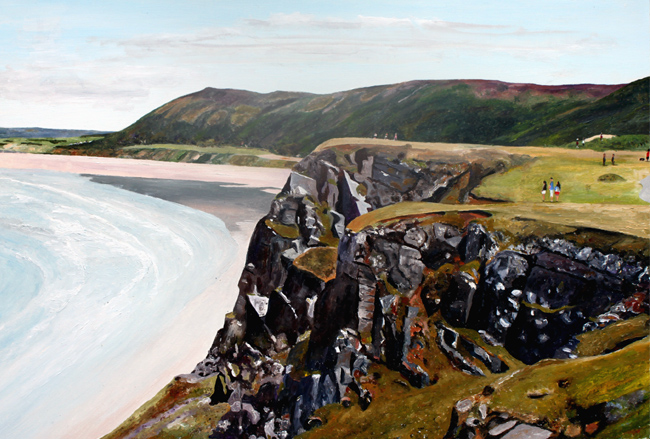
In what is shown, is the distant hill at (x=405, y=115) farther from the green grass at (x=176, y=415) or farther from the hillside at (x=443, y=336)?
the green grass at (x=176, y=415)

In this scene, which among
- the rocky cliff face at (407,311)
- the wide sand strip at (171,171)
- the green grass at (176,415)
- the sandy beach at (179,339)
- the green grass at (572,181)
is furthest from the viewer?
the wide sand strip at (171,171)

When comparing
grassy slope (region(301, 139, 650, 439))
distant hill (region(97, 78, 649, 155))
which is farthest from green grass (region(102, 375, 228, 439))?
distant hill (region(97, 78, 649, 155))

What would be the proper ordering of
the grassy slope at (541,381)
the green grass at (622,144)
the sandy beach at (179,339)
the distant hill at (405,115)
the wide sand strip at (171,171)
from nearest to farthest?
the grassy slope at (541,381)
the sandy beach at (179,339)
the green grass at (622,144)
the wide sand strip at (171,171)
the distant hill at (405,115)

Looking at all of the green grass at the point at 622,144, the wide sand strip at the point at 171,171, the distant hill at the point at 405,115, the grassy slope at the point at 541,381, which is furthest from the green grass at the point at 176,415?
the distant hill at the point at 405,115

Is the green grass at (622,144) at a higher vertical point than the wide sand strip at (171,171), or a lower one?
higher

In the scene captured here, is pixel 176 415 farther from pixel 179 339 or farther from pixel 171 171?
pixel 171 171

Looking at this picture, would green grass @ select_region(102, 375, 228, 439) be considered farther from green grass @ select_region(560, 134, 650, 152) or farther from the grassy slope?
green grass @ select_region(560, 134, 650, 152)

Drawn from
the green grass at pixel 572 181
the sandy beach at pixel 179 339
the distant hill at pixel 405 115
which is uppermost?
the distant hill at pixel 405 115

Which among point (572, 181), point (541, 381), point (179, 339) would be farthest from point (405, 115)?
point (541, 381)
